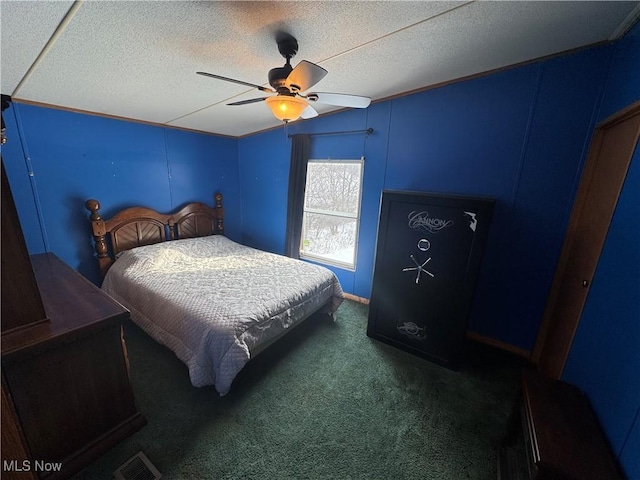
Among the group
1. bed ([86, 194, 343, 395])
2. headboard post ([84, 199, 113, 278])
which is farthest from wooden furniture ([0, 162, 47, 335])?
headboard post ([84, 199, 113, 278])

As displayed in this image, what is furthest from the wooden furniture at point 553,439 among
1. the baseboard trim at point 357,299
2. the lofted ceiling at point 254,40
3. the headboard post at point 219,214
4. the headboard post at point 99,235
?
the headboard post at point 219,214

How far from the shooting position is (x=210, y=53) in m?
1.67

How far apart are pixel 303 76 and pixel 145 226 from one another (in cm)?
283

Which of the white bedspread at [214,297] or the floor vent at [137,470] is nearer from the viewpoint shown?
the floor vent at [137,470]

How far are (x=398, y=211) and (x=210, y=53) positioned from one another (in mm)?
1843

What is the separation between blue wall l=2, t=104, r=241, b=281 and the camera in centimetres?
231

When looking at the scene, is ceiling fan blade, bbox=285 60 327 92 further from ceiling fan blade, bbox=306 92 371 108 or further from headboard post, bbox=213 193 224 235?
headboard post, bbox=213 193 224 235

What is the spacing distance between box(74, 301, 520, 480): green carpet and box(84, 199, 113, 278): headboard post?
99 cm

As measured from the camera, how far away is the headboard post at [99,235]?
264 centimetres

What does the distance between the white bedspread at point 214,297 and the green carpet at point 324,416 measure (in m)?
0.25

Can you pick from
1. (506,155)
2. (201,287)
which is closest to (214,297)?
(201,287)

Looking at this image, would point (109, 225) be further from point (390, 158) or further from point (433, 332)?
point (433, 332)

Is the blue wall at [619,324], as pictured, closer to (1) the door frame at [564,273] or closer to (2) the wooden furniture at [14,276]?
(1) the door frame at [564,273]

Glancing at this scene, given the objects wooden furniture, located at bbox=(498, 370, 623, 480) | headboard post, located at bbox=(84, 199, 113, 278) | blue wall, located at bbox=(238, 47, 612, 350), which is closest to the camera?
wooden furniture, located at bbox=(498, 370, 623, 480)
